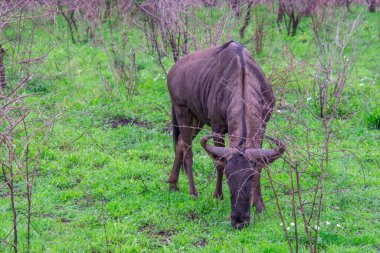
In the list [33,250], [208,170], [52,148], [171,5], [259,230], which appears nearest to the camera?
[33,250]

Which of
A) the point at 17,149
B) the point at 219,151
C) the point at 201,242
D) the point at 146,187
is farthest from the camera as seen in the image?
the point at 17,149

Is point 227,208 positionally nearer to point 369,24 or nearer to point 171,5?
point 171,5

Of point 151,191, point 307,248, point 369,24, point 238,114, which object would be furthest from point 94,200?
point 369,24

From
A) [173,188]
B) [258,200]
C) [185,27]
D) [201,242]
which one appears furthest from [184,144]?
[185,27]

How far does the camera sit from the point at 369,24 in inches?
584

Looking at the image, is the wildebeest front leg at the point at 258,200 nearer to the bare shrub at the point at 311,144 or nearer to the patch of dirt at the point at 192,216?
the bare shrub at the point at 311,144

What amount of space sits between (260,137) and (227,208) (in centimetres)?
84

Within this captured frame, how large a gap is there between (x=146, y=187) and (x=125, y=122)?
7.78 feet

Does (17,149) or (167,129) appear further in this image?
(167,129)

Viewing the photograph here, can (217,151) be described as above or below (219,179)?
above

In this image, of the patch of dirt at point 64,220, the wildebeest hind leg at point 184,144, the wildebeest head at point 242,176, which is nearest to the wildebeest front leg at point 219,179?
the wildebeest hind leg at point 184,144

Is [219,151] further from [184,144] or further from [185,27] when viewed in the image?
[185,27]

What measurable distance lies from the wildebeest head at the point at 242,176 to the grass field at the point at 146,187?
15 cm

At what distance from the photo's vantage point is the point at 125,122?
8.56m
